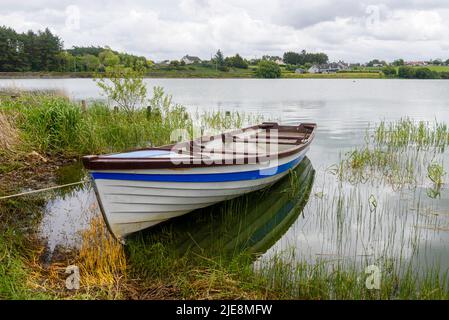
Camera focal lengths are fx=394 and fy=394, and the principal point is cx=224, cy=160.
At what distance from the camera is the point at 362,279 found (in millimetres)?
4512

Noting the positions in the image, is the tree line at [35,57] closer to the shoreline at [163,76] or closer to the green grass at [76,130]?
the shoreline at [163,76]

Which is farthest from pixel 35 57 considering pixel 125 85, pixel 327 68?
pixel 125 85

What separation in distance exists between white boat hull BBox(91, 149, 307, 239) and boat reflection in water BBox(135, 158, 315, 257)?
36cm

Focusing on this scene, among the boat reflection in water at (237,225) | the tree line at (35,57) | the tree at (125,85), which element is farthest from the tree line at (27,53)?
the boat reflection in water at (237,225)

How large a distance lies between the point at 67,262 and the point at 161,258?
124cm

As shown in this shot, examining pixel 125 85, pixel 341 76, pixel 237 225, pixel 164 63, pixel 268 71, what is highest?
pixel 164 63

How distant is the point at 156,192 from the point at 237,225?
192 centimetres

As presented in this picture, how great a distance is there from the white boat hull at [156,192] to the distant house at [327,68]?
105m

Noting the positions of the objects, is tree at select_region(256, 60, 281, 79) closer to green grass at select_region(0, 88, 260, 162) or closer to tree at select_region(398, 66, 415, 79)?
tree at select_region(398, 66, 415, 79)

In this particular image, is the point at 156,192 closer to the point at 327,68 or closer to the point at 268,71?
A: the point at 268,71

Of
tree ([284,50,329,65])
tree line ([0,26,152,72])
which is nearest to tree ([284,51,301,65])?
tree ([284,50,329,65])

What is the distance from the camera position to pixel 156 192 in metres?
5.61

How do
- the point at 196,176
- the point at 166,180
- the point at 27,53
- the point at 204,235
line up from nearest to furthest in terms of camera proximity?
the point at 166,180 < the point at 196,176 < the point at 204,235 < the point at 27,53
